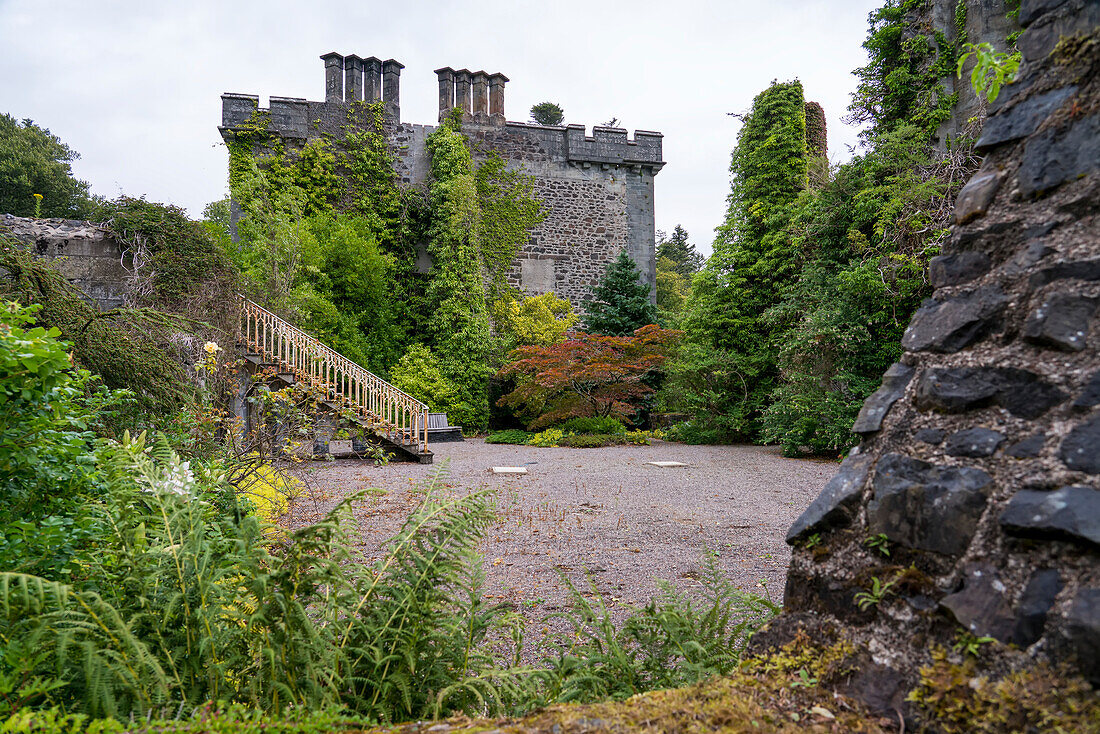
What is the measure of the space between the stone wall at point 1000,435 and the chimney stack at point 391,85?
15407 millimetres

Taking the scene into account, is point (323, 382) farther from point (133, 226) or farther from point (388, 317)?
point (388, 317)

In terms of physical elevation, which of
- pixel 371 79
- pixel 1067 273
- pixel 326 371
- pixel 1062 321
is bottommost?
pixel 1062 321

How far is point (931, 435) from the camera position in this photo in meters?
1.36

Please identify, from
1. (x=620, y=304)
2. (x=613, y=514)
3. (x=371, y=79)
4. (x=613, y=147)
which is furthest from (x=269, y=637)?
(x=613, y=147)

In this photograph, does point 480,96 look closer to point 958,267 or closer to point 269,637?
point 958,267

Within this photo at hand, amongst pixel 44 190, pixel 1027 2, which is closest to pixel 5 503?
pixel 1027 2

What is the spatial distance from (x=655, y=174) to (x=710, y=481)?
38.6 ft

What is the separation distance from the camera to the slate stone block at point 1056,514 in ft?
3.16

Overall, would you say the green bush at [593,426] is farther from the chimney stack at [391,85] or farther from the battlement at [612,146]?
the chimney stack at [391,85]

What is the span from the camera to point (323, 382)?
9.02 meters

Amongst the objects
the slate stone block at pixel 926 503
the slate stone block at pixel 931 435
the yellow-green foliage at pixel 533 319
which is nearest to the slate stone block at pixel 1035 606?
the slate stone block at pixel 926 503

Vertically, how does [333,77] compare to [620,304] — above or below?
above

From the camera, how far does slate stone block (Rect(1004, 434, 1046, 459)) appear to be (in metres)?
1.14

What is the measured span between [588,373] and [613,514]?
654 centimetres
